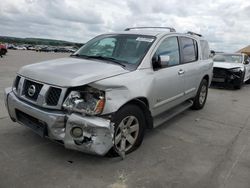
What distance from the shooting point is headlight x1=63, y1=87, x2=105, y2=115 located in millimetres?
3312

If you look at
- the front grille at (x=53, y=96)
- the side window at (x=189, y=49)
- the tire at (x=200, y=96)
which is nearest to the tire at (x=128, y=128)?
the front grille at (x=53, y=96)

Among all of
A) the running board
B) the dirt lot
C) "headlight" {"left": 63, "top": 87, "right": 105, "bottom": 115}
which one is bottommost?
the dirt lot

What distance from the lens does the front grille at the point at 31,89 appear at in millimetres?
3605

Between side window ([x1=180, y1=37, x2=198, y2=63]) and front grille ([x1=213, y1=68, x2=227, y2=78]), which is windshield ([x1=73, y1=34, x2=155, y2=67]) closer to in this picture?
side window ([x1=180, y1=37, x2=198, y2=63])

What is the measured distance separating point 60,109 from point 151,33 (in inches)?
92.6

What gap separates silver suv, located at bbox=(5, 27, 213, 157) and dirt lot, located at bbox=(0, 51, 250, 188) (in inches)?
12.0

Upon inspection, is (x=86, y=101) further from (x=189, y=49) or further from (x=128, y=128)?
(x=189, y=49)

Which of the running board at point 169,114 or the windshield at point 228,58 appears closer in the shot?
the running board at point 169,114

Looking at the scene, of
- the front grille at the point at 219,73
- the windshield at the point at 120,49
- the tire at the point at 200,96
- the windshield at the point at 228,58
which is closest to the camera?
the windshield at the point at 120,49

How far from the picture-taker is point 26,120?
3791mm

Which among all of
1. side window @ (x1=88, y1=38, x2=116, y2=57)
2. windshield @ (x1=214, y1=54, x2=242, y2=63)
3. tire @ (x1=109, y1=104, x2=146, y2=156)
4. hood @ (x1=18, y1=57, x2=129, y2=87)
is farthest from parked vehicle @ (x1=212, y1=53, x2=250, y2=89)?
hood @ (x1=18, y1=57, x2=129, y2=87)

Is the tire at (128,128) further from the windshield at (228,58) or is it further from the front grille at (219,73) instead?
the windshield at (228,58)

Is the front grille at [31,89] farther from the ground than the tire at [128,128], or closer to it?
farther from the ground

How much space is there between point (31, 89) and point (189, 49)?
3.70 meters
